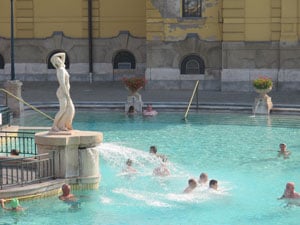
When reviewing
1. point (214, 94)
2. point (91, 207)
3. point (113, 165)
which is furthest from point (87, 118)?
point (91, 207)

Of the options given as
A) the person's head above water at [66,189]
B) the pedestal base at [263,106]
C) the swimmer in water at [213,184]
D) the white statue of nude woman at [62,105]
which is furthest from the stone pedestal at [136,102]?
the person's head above water at [66,189]

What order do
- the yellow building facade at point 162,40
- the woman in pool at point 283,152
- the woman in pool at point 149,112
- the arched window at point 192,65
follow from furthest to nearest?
the arched window at point 192,65 < the yellow building facade at point 162,40 < the woman in pool at point 149,112 < the woman in pool at point 283,152

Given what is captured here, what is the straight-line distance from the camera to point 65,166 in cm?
1855

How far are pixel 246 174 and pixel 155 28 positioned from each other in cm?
1890

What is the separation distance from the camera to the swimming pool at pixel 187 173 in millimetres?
16938

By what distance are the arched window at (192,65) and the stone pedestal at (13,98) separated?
34.1 ft

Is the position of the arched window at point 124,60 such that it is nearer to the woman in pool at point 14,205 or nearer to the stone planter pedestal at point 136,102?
the stone planter pedestal at point 136,102

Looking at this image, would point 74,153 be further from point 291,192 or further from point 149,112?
point 149,112

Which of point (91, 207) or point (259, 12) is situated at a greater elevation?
point (259, 12)

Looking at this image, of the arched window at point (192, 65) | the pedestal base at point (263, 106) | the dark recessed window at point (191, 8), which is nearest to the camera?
the pedestal base at point (263, 106)

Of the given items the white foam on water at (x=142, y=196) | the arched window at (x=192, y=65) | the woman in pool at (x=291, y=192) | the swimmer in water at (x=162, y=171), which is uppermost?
the arched window at (x=192, y=65)

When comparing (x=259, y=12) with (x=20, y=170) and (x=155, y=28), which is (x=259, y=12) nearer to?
(x=155, y=28)

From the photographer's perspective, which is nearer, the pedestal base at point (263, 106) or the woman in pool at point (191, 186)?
the woman in pool at point (191, 186)

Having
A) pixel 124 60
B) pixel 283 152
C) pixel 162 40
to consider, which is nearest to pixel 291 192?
pixel 283 152
